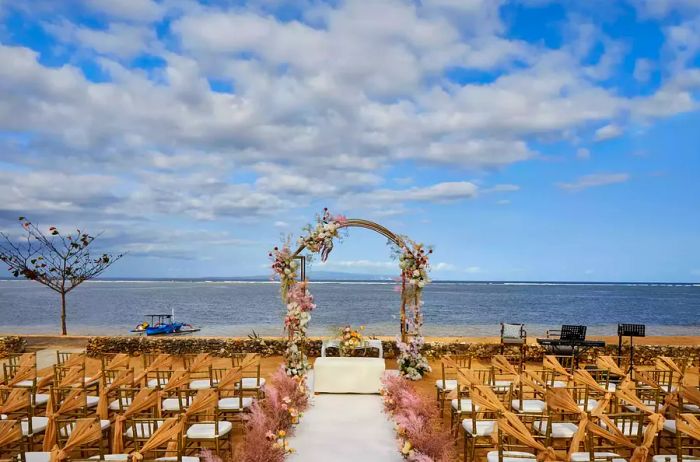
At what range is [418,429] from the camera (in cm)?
578

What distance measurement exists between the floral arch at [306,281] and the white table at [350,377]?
1435 millimetres

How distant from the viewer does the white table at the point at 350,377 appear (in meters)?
8.95

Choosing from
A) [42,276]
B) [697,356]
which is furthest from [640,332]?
[42,276]

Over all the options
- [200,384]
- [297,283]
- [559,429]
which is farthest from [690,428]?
[297,283]

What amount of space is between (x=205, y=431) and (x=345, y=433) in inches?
81.8

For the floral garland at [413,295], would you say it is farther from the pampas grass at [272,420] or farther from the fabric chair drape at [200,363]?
the fabric chair drape at [200,363]

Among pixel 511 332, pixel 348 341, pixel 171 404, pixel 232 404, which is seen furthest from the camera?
pixel 511 332

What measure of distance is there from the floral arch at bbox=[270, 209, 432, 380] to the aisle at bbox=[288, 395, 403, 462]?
1900 mm

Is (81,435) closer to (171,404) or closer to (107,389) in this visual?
(107,389)

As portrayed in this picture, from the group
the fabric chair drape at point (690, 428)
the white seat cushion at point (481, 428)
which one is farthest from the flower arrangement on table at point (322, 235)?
the fabric chair drape at point (690, 428)

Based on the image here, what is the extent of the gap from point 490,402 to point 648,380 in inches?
108

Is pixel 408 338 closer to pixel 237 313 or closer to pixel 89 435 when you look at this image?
pixel 89 435

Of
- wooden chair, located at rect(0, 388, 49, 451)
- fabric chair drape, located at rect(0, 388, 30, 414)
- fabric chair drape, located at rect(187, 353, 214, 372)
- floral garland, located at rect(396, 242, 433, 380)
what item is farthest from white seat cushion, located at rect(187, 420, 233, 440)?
floral garland, located at rect(396, 242, 433, 380)

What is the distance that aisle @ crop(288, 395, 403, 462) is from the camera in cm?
604
